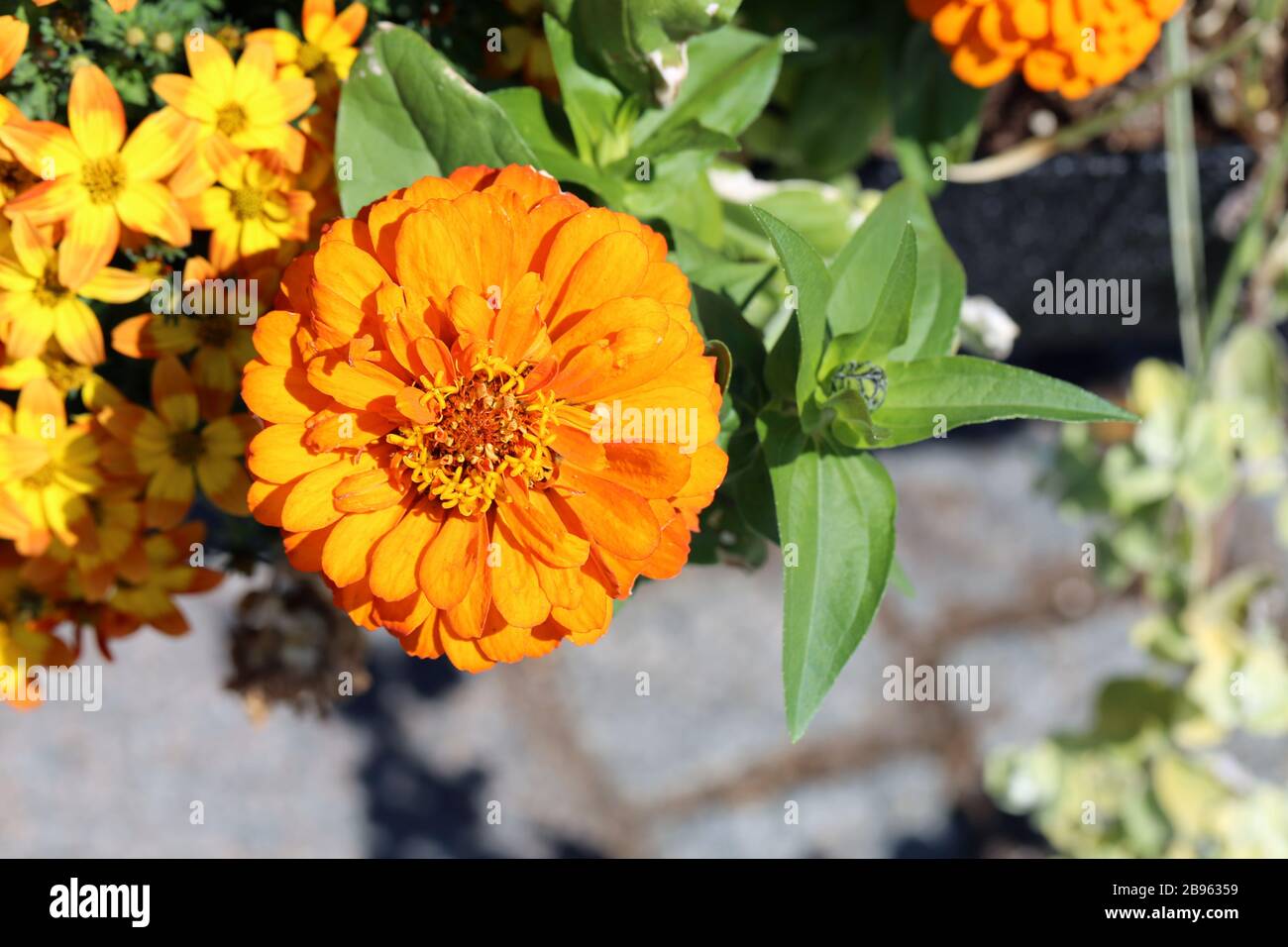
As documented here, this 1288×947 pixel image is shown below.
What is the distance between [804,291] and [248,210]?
325mm

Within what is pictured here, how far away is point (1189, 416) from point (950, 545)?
0.36 meters

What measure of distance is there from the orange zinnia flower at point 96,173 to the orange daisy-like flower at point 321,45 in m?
0.07

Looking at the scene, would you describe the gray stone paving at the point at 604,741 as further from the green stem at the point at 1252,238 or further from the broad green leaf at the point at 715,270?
the broad green leaf at the point at 715,270

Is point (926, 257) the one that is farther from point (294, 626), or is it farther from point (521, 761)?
point (521, 761)

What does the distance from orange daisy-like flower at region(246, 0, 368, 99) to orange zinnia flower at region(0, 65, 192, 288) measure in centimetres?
7

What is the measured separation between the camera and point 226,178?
659 millimetres

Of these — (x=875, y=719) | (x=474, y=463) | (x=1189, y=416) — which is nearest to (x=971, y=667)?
(x=875, y=719)

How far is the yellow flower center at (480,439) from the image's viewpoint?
56 centimetres

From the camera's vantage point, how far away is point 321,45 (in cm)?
69

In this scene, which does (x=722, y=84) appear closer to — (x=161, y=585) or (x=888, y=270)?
(x=888, y=270)
